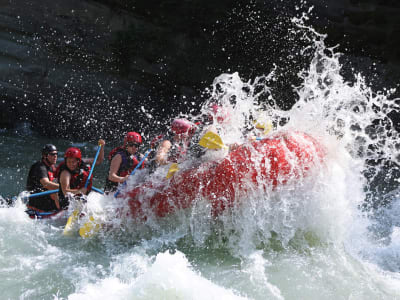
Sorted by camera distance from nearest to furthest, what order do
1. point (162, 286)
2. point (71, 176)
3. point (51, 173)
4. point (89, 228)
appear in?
1. point (162, 286)
2. point (89, 228)
3. point (71, 176)
4. point (51, 173)

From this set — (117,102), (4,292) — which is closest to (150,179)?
(4,292)

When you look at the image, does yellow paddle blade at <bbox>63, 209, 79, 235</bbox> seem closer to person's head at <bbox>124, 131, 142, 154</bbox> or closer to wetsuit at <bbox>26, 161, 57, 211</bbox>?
wetsuit at <bbox>26, 161, 57, 211</bbox>

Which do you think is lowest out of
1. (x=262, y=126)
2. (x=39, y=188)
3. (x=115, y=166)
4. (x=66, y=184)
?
(x=39, y=188)

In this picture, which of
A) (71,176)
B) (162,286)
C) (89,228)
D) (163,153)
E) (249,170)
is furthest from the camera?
(71,176)

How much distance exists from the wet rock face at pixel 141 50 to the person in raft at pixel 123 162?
17.4 ft

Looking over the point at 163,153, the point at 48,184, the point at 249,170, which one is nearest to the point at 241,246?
the point at 249,170

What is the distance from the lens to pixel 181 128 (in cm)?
421

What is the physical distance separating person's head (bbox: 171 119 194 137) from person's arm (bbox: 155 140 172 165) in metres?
0.15

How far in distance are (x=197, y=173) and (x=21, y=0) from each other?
8.73 meters

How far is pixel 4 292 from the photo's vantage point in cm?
299

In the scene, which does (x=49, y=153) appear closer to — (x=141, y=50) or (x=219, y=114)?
(x=219, y=114)

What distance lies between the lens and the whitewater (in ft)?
10.1

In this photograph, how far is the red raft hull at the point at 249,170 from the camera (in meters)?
3.48

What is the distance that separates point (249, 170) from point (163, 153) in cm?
107
